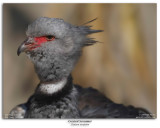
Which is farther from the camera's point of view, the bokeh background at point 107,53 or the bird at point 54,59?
the bokeh background at point 107,53

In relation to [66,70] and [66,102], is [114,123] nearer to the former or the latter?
[66,102]

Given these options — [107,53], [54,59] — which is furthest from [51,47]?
[107,53]

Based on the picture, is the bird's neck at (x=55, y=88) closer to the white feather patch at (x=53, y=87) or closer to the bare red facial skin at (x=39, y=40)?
the white feather patch at (x=53, y=87)

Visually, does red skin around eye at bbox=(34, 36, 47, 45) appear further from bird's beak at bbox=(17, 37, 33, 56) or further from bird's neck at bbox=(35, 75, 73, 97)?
bird's neck at bbox=(35, 75, 73, 97)

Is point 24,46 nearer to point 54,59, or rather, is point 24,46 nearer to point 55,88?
point 54,59

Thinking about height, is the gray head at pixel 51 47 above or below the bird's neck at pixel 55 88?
above

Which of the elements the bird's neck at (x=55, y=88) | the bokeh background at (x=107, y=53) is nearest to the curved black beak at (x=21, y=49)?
the bird's neck at (x=55, y=88)
